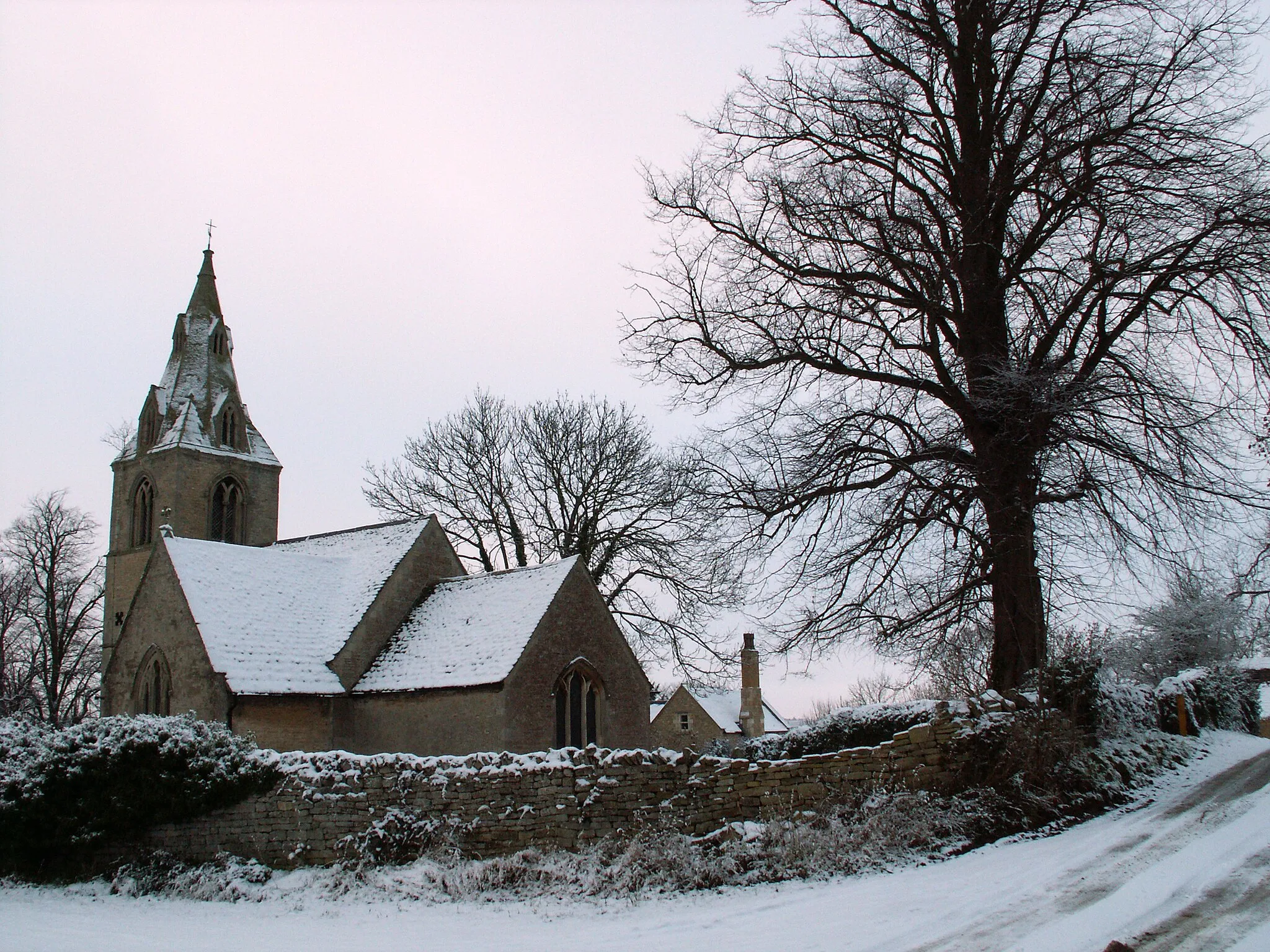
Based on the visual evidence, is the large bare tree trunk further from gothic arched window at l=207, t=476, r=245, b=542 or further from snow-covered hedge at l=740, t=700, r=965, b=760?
gothic arched window at l=207, t=476, r=245, b=542

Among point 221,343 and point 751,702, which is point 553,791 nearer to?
point 221,343

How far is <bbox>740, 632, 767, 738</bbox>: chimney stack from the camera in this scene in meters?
46.5

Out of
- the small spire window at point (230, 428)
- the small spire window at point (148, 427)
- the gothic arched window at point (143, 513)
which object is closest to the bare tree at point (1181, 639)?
the small spire window at point (230, 428)

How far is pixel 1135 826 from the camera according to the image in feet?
38.2

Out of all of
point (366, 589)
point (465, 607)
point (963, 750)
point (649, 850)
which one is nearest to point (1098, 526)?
point (963, 750)

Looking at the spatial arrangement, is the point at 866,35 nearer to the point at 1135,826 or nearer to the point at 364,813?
the point at 1135,826

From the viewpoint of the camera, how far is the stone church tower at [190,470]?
34031 mm

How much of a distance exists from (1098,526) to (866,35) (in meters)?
9.45

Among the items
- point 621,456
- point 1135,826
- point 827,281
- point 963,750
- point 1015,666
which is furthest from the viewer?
point 621,456

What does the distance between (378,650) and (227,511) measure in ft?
42.5

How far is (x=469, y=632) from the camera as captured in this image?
79.9 feet

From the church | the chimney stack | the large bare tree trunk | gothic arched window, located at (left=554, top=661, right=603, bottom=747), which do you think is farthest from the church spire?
the large bare tree trunk

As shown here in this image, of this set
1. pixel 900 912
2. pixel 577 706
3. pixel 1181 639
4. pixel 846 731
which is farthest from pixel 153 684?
pixel 1181 639

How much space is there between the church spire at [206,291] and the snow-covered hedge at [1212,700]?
35.0 metres
